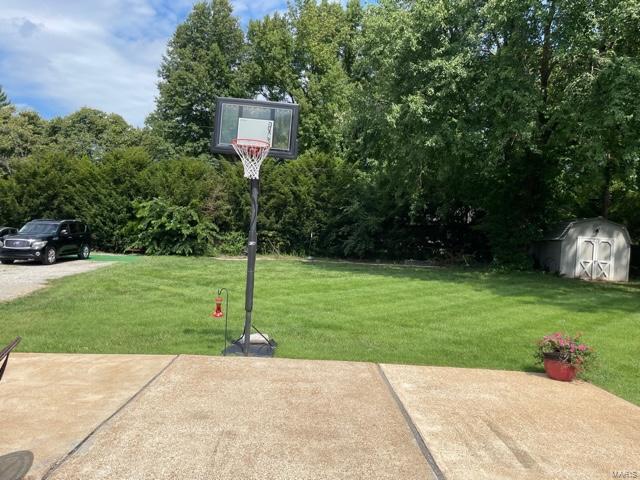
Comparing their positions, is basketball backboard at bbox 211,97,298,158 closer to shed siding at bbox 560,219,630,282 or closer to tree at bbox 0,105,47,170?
shed siding at bbox 560,219,630,282

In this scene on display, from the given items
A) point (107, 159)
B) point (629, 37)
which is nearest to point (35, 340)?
point (629, 37)

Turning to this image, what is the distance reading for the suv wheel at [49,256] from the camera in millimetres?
18344

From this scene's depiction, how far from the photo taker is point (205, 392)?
5320mm

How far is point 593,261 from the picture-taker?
20.1 m

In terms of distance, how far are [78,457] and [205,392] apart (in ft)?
5.40

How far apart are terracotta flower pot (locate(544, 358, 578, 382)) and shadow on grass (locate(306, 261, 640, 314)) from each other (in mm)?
5855

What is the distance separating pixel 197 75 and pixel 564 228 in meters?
29.3

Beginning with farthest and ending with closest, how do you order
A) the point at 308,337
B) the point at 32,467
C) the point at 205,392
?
the point at 308,337 → the point at 205,392 → the point at 32,467

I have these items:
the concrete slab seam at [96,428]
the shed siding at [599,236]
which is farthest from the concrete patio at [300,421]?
the shed siding at [599,236]

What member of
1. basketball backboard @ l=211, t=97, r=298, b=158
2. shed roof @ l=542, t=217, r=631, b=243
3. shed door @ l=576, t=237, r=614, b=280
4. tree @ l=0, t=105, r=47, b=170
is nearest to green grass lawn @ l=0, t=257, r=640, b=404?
basketball backboard @ l=211, t=97, r=298, b=158

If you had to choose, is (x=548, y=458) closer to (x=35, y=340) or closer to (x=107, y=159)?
(x=35, y=340)

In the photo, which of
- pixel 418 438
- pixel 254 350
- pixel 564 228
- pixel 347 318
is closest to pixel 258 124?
pixel 254 350

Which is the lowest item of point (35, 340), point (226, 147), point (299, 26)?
point (35, 340)

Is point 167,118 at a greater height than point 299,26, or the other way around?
point 299,26
